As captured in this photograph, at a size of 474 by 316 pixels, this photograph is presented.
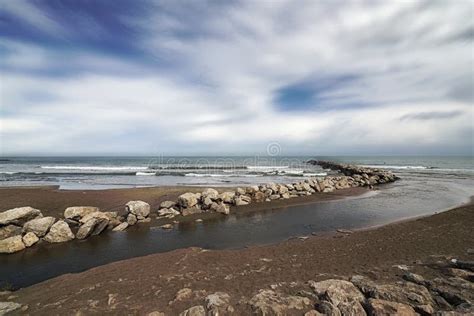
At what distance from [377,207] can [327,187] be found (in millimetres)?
6359

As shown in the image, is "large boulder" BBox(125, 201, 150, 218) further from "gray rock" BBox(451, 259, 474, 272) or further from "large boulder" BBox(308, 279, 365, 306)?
"gray rock" BBox(451, 259, 474, 272)

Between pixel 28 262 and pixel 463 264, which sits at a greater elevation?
pixel 463 264

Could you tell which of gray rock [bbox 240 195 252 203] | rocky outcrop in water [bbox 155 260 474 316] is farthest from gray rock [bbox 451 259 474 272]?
gray rock [bbox 240 195 252 203]

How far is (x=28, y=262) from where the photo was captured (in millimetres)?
8203

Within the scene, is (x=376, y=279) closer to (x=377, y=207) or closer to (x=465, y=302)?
(x=465, y=302)

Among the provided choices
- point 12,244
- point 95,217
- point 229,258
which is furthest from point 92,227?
point 229,258

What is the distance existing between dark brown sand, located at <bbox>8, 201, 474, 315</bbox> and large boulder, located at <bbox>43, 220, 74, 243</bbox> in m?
3.70

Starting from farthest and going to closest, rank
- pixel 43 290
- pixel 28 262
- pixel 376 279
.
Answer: pixel 28 262 → pixel 43 290 → pixel 376 279

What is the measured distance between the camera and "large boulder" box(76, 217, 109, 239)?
1034 cm

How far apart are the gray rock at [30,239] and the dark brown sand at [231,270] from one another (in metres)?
3.78

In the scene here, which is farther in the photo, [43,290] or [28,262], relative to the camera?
[28,262]

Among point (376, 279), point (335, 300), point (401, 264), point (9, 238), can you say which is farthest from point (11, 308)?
point (401, 264)

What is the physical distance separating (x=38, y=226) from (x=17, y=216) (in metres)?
1.43

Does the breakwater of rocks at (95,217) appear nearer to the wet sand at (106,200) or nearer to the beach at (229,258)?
the beach at (229,258)
